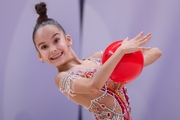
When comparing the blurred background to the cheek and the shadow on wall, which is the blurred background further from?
the cheek

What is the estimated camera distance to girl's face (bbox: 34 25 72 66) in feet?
4.41

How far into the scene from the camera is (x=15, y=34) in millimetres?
1986

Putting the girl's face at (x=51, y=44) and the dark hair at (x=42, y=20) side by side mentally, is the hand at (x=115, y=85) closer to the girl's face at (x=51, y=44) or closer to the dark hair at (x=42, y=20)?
the girl's face at (x=51, y=44)

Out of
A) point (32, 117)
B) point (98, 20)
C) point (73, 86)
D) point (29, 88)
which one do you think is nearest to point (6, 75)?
point (29, 88)

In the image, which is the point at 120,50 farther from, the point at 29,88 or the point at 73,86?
the point at 29,88

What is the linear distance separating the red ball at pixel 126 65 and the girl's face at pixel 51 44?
0.82 ft

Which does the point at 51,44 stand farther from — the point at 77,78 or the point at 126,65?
the point at 126,65

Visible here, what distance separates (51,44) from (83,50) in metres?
0.74

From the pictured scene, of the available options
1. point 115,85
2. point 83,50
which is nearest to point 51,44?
point 115,85

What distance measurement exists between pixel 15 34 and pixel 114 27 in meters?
0.66

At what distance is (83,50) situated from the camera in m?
2.07

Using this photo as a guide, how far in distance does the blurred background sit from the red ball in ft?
2.84

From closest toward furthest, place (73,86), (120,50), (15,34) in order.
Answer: (120,50) < (73,86) < (15,34)

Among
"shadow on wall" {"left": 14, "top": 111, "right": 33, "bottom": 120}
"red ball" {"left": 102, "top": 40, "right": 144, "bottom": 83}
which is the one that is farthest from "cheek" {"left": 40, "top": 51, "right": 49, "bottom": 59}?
"shadow on wall" {"left": 14, "top": 111, "right": 33, "bottom": 120}
